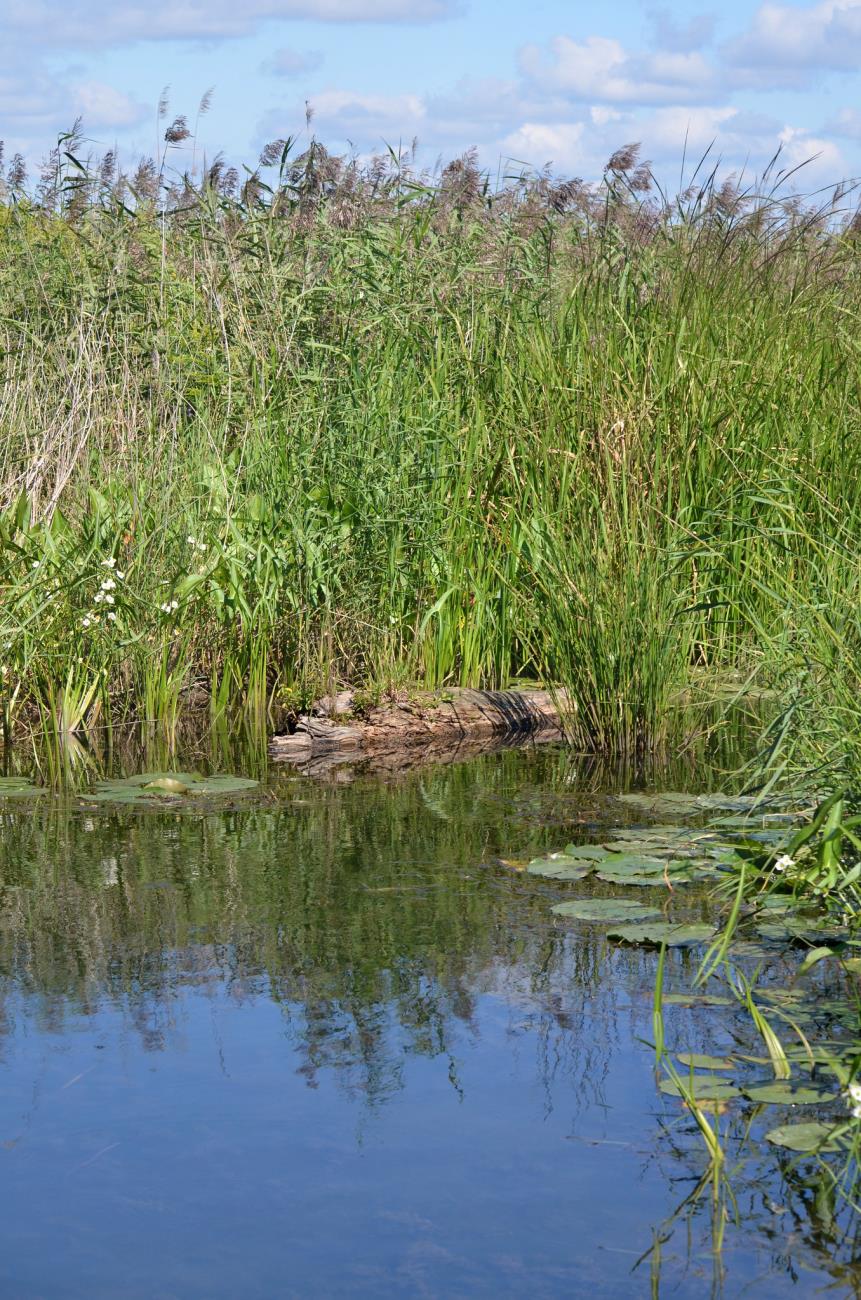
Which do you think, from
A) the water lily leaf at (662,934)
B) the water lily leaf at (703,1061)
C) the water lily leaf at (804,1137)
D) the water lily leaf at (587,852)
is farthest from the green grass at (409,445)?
the water lily leaf at (804,1137)

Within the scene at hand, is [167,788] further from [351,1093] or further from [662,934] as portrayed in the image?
[351,1093]

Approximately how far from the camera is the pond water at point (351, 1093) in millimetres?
2344

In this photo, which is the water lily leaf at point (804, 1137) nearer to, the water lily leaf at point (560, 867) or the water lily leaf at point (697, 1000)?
the water lily leaf at point (697, 1000)

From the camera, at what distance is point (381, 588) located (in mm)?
6398

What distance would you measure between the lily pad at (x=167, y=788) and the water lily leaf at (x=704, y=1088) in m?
2.66

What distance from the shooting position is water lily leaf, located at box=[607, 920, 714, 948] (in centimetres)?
364

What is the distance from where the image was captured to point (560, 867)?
4246 millimetres

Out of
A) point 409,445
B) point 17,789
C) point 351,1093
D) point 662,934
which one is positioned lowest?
point 351,1093

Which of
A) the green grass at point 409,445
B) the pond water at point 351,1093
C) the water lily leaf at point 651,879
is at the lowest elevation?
the pond water at point 351,1093

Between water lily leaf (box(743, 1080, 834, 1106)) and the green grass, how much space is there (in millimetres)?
2816

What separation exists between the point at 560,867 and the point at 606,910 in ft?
1.20

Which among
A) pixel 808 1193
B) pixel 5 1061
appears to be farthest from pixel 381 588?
pixel 808 1193

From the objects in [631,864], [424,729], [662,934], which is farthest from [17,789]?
[662,934]

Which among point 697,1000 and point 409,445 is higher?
point 409,445
